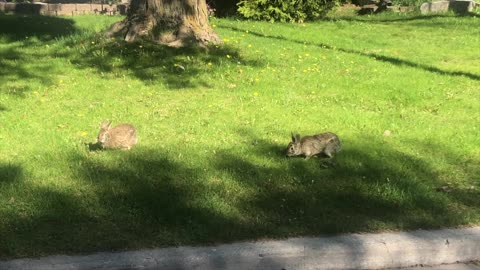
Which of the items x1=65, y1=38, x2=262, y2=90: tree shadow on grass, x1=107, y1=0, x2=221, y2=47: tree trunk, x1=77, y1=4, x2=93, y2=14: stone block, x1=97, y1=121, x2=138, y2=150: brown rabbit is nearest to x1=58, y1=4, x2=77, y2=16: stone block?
x1=77, y1=4, x2=93, y2=14: stone block

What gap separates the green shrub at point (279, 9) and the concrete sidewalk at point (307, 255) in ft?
42.6

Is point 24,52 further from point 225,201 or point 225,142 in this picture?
point 225,201

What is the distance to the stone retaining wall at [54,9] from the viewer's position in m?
19.9

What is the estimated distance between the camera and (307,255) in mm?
4215

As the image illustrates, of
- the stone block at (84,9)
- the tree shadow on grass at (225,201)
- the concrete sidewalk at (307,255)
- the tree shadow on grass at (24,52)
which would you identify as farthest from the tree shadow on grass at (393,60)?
the stone block at (84,9)

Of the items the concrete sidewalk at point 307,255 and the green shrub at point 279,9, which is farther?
the green shrub at point 279,9

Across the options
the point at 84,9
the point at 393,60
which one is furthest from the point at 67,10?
the point at 393,60

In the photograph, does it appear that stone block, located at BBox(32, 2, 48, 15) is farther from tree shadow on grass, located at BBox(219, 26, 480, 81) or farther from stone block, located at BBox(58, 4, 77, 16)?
tree shadow on grass, located at BBox(219, 26, 480, 81)

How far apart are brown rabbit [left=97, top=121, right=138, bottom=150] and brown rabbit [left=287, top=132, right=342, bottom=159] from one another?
156cm

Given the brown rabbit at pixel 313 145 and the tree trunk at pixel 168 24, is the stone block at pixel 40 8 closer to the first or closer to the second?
the tree trunk at pixel 168 24

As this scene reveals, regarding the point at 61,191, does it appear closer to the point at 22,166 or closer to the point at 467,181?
the point at 22,166

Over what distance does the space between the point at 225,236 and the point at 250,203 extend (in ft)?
1.95

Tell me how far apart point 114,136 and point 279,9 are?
38.4 feet

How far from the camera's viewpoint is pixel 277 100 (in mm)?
8094
